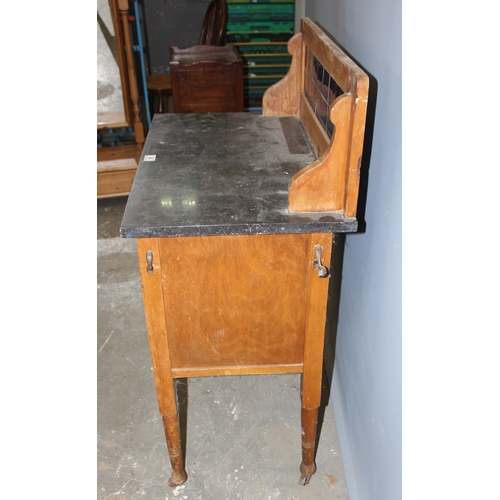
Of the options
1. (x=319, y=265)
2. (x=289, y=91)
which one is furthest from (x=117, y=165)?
(x=319, y=265)

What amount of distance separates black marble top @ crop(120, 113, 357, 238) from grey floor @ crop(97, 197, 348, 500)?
3.12 ft

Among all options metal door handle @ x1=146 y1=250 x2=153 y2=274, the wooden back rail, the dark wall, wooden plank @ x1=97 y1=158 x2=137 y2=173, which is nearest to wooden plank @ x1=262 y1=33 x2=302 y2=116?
the wooden back rail

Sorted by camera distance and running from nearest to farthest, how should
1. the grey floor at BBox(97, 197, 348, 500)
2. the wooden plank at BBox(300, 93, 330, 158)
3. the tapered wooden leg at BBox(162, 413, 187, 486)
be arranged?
the wooden plank at BBox(300, 93, 330, 158)
the tapered wooden leg at BBox(162, 413, 187, 486)
the grey floor at BBox(97, 197, 348, 500)

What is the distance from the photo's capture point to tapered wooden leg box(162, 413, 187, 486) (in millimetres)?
1609

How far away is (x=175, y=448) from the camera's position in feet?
5.46

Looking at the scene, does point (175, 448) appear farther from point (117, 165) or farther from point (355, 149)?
point (117, 165)

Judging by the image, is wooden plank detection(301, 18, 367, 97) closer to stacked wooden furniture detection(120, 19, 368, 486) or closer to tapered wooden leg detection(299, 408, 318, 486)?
stacked wooden furniture detection(120, 19, 368, 486)

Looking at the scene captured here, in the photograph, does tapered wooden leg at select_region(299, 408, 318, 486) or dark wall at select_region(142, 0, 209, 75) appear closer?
tapered wooden leg at select_region(299, 408, 318, 486)

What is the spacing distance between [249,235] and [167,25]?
4.54m

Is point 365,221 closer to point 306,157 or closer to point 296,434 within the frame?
point 306,157

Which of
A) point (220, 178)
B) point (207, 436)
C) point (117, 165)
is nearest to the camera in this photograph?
point (220, 178)
